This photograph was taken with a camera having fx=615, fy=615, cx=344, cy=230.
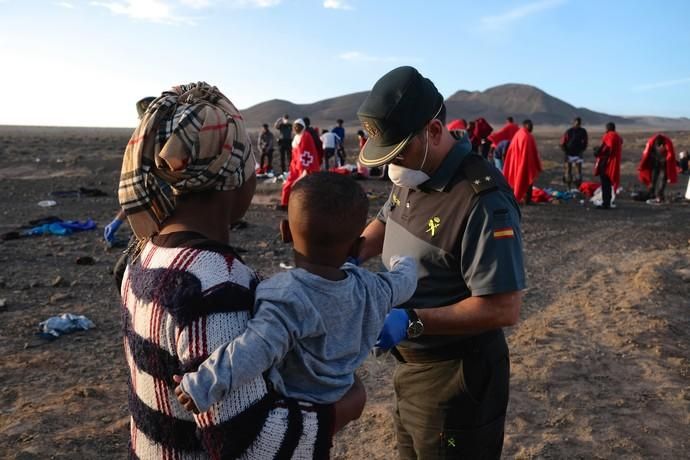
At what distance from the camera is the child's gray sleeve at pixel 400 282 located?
1.74 m

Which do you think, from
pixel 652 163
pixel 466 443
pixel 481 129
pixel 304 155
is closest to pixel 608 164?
pixel 652 163

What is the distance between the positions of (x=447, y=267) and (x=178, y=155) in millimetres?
1187

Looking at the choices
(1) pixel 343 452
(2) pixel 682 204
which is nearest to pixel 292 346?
(1) pixel 343 452

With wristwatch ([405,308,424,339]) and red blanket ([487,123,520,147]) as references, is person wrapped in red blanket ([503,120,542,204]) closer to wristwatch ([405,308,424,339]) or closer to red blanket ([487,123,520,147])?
red blanket ([487,123,520,147])

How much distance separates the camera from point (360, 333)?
160 centimetres

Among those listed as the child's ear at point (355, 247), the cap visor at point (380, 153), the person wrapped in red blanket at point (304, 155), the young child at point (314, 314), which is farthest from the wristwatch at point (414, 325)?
the person wrapped in red blanket at point (304, 155)

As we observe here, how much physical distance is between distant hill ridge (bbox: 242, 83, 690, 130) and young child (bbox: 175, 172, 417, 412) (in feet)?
377

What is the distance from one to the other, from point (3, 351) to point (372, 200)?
962cm

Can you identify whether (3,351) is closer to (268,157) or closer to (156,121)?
(156,121)

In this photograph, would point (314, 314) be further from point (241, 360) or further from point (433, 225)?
point (433, 225)

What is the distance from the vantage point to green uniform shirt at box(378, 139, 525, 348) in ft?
6.93

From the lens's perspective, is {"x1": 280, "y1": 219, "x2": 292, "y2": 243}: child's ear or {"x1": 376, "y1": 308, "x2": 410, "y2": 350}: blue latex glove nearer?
{"x1": 280, "y1": 219, "x2": 292, "y2": 243}: child's ear

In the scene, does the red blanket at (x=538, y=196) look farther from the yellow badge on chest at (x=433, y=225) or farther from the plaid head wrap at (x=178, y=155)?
the plaid head wrap at (x=178, y=155)

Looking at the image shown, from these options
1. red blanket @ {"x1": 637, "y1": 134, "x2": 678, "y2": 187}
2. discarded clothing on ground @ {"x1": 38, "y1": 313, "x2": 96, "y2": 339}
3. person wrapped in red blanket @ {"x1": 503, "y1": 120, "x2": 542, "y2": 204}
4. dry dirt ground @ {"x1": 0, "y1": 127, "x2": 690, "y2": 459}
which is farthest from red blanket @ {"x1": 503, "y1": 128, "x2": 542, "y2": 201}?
discarded clothing on ground @ {"x1": 38, "y1": 313, "x2": 96, "y2": 339}
